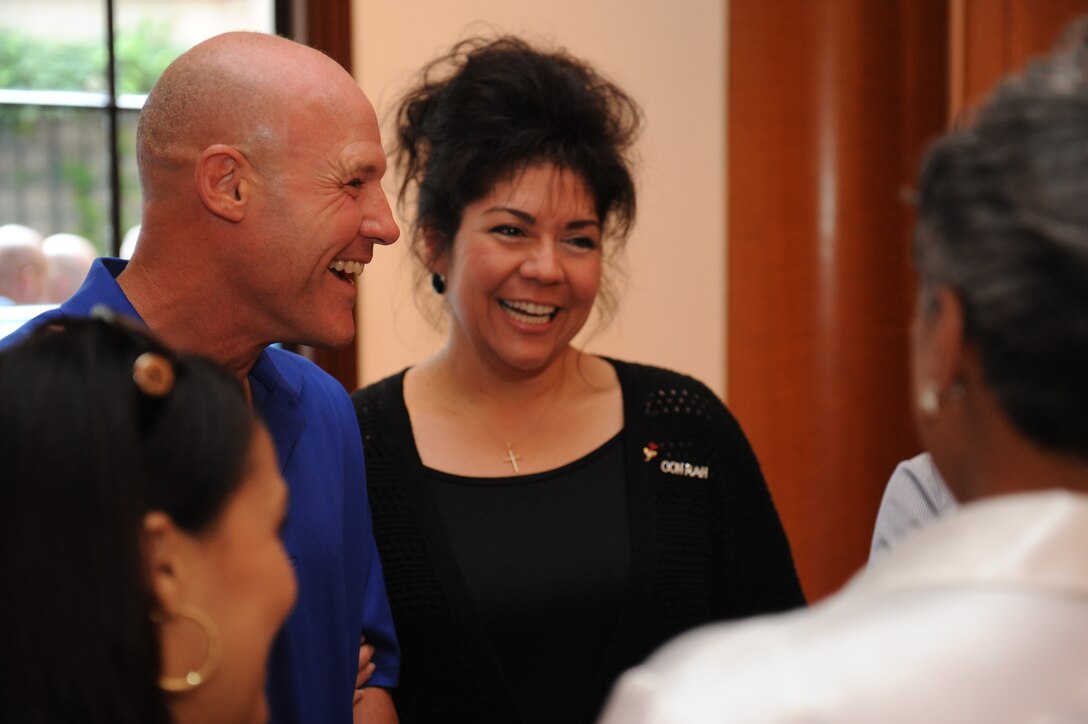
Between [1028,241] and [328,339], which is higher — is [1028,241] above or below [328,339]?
above

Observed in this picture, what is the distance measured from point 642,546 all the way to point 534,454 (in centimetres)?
27

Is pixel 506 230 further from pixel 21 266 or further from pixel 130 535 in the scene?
pixel 21 266

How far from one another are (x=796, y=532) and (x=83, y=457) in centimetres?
303

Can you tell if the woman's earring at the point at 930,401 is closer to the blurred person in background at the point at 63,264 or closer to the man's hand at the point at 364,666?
the man's hand at the point at 364,666

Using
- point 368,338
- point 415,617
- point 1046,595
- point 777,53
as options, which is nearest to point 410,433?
point 415,617

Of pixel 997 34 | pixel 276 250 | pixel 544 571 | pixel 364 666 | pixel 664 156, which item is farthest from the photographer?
pixel 664 156

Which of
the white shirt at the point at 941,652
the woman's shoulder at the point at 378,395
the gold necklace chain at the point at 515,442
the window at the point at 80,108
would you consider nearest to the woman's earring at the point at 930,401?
the white shirt at the point at 941,652

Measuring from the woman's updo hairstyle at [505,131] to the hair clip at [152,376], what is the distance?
1161 millimetres

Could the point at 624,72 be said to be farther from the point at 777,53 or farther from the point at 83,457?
the point at 83,457

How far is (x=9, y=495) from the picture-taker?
100 cm

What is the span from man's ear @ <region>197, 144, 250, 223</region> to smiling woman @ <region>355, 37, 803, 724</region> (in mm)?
539

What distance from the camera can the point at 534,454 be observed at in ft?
7.18

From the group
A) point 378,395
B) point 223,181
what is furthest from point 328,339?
point 378,395

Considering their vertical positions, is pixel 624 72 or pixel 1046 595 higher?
pixel 624 72
